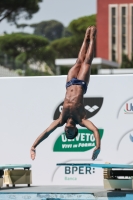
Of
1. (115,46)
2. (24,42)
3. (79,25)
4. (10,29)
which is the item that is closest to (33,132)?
(10,29)

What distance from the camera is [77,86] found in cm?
1450

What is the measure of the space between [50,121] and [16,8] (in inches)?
492

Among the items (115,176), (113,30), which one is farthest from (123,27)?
(115,176)

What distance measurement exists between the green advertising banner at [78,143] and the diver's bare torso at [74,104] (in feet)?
2.48

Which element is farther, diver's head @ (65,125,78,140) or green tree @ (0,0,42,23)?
green tree @ (0,0,42,23)

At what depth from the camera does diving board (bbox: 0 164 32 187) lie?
1481 centimetres

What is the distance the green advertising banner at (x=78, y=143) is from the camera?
1526 cm

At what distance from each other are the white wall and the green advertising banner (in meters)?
0.09

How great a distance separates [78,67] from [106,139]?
1.79 metres

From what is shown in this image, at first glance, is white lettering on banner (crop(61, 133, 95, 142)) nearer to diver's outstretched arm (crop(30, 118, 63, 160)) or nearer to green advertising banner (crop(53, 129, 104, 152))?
green advertising banner (crop(53, 129, 104, 152))

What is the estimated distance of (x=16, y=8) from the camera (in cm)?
2714

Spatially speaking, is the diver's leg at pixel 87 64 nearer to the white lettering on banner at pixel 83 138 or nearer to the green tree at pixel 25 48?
the white lettering on banner at pixel 83 138

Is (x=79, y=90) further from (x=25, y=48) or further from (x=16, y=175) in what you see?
(x=25, y=48)

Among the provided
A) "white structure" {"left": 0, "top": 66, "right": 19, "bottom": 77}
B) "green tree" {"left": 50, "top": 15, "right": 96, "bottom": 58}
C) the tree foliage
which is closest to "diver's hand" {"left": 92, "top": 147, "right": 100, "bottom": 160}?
"white structure" {"left": 0, "top": 66, "right": 19, "bottom": 77}
